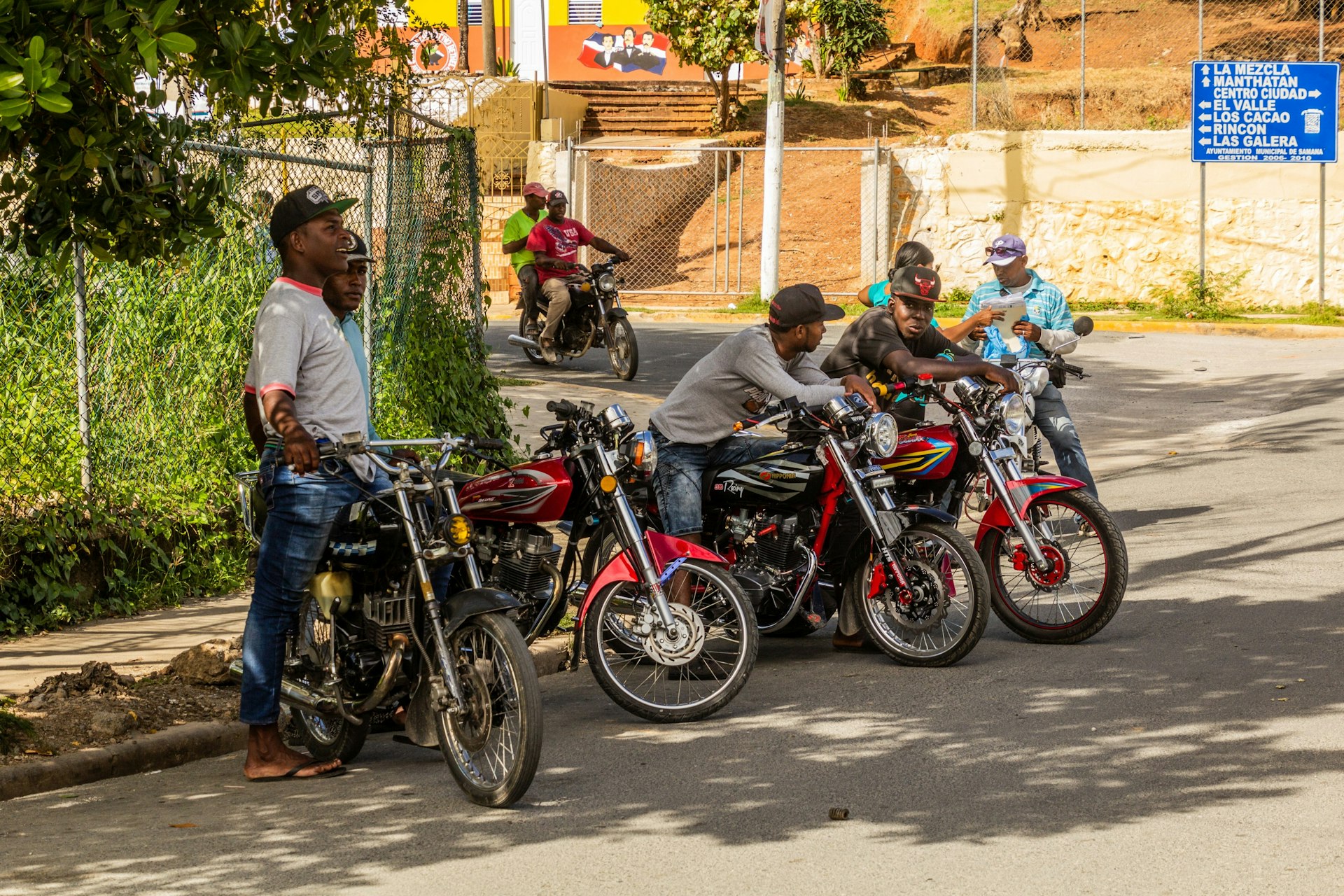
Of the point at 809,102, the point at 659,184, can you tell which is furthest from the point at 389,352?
the point at 809,102

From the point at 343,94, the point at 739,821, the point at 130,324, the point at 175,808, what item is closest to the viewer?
the point at 739,821

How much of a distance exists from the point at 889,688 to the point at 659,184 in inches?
1037

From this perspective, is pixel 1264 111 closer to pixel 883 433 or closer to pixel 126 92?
pixel 883 433

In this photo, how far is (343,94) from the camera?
34.4ft

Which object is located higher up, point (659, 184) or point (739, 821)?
point (659, 184)

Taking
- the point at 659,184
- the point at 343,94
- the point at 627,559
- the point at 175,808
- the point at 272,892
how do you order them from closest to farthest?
1. the point at 272,892
2. the point at 175,808
3. the point at 627,559
4. the point at 343,94
5. the point at 659,184

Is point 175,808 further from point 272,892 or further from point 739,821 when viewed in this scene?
point 739,821

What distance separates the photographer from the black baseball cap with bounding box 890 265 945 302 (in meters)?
8.21

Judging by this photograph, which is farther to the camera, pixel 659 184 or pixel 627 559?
pixel 659 184

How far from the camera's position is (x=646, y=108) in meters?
38.6

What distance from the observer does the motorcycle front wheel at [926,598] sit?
6930 millimetres

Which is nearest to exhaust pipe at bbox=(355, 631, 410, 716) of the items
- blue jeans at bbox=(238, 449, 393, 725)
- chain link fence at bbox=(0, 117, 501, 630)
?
blue jeans at bbox=(238, 449, 393, 725)

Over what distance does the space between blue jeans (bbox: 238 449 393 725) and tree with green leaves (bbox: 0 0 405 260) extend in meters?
0.91

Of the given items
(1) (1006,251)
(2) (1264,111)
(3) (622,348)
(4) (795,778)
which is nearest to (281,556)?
(4) (795,778)
